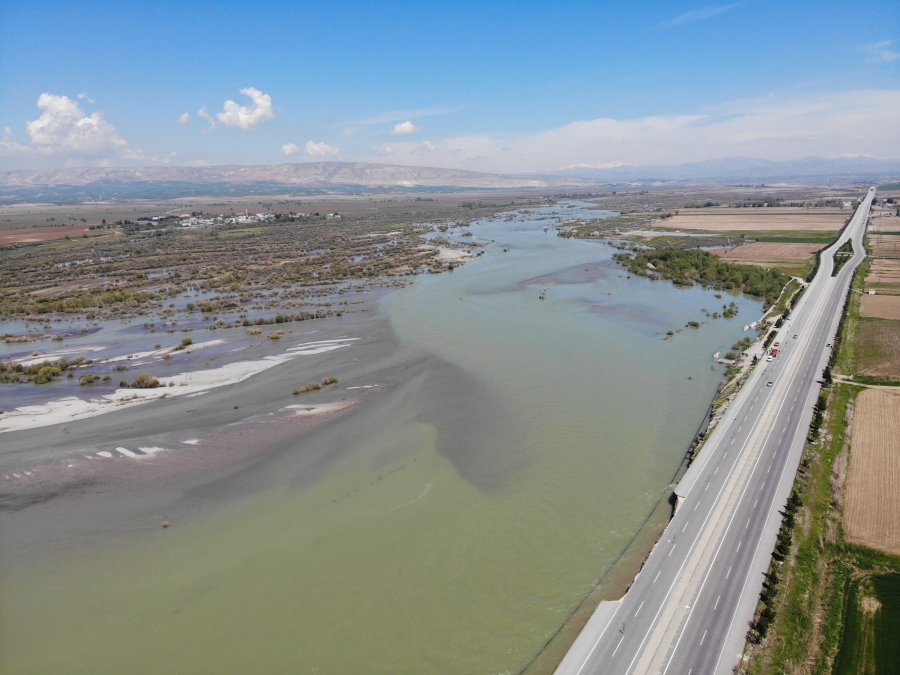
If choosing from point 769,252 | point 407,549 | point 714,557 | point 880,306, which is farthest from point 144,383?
point 769,252

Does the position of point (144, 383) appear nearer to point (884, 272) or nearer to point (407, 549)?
point (407, 549)

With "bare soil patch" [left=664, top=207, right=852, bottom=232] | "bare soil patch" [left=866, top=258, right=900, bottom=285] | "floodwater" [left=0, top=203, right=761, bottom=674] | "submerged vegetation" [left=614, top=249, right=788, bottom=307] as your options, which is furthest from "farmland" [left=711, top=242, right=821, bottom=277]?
"floodwater" [left=0, top=203, right=761, bottom=674]

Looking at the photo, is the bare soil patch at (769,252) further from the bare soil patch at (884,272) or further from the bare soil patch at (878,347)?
the bare soil patch at (878,347)

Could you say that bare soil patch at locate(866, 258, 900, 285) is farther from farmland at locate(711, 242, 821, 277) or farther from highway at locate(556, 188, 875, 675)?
highway at locate(556, 188, 875, 675)

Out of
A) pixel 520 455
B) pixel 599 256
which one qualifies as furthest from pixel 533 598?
pixel 599 256

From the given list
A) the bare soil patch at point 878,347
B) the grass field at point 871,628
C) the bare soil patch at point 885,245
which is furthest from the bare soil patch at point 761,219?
the grass field at point 871,628

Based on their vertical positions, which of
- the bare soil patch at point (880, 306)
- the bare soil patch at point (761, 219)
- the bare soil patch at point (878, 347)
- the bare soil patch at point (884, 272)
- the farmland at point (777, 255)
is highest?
the bare soil patch at point (761, 219)
